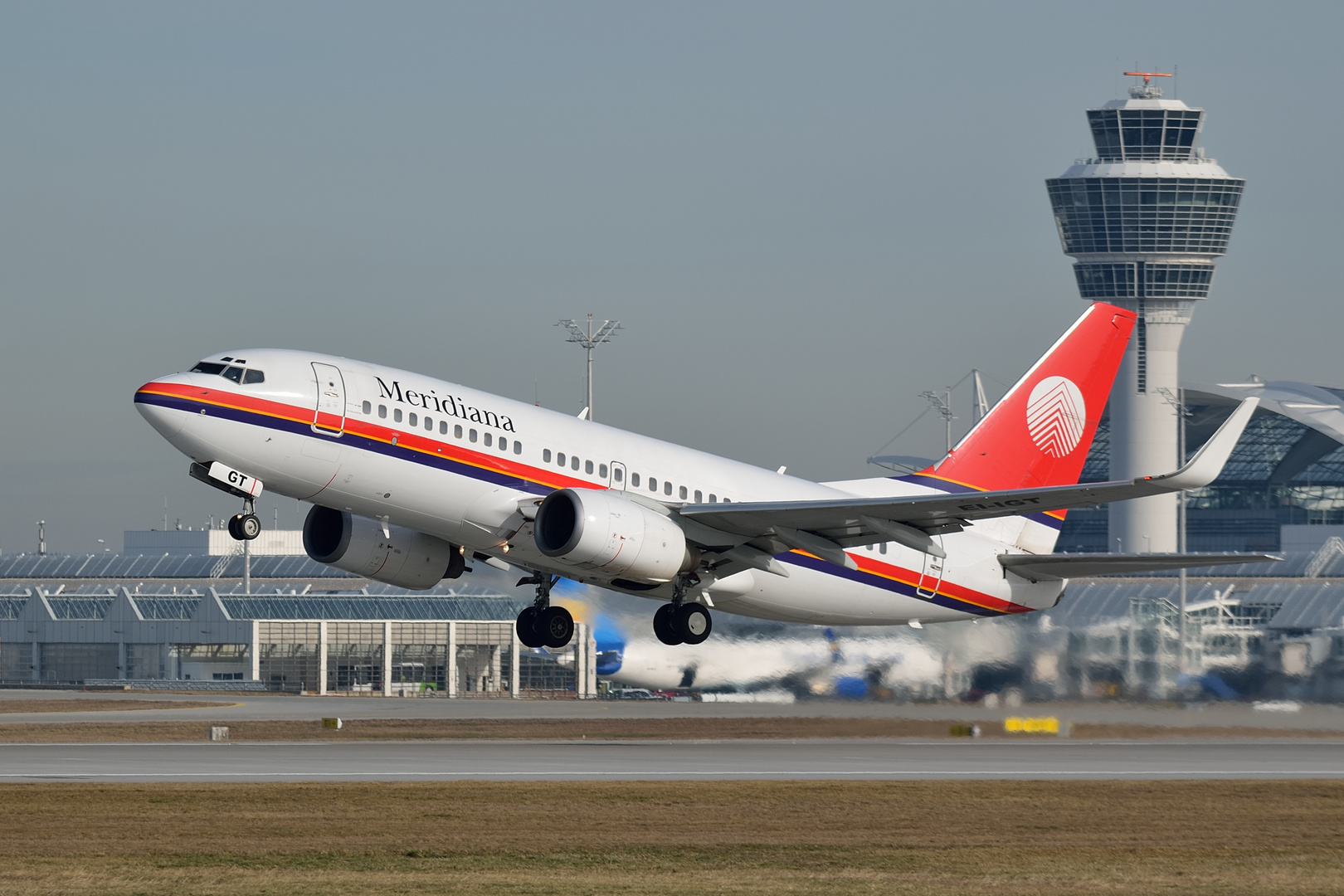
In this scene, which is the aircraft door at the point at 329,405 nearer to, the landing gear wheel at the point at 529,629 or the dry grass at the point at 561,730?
the landing gear wheel at the point at 529,629

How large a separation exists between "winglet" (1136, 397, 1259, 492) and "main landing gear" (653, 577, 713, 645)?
11.4 metres

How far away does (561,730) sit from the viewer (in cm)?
6228

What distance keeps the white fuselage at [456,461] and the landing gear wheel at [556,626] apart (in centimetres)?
253

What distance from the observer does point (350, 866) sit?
27094 millimetres

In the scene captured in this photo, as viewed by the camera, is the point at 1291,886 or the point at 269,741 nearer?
the point at 1291,886

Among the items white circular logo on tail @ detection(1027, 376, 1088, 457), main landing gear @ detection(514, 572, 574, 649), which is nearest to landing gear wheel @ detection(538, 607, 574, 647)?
main landing gear @ detection(514, 572, 574, 649)

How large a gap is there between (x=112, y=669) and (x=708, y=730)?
69.5 m

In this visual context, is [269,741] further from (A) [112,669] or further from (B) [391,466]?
(A) [112,669]

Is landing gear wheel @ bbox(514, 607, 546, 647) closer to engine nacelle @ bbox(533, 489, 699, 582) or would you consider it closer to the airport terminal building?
engine nacelle @ bbox(533, 489, 699, 582)

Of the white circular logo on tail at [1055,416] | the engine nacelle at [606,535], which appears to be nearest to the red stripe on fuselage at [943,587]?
the white circular logo on tail at [1055,416]

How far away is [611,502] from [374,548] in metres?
7.48

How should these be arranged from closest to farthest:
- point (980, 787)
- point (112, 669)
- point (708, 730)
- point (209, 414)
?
point (209, 414) < point (980, 787) < point (708, 730) < point (112, 669)

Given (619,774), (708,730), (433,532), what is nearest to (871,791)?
(619,774)

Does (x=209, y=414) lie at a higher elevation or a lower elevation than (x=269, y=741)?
higher
